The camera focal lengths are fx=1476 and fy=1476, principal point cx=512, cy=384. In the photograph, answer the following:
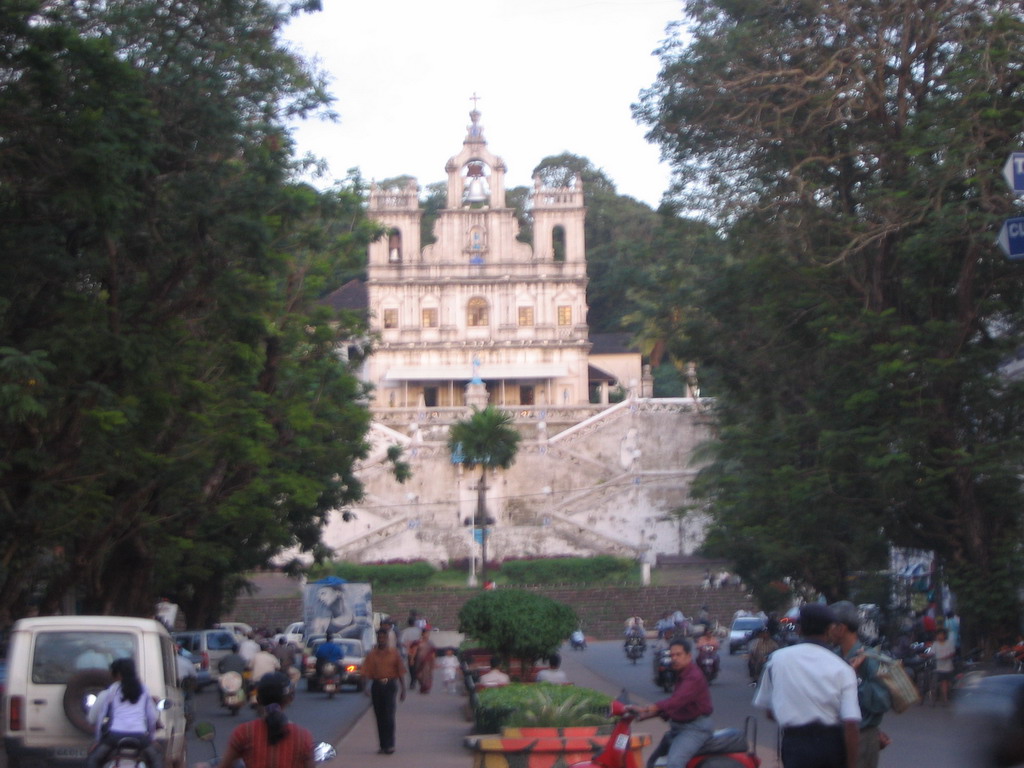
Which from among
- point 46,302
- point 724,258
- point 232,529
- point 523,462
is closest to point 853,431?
point 724,258

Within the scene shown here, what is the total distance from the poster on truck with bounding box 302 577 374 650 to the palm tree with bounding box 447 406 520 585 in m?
20.9

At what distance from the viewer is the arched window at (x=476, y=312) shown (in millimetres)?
72750

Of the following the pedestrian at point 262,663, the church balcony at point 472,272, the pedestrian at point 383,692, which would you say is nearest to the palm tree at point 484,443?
the church balcony at point 472,272

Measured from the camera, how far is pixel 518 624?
20.8 metres

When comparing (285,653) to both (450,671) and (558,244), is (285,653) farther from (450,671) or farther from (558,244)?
(558,244)

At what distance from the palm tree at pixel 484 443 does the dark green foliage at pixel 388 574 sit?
6.48ft

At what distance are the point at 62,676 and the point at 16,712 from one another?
0.45 m

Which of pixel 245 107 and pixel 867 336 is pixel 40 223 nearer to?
pixel 245 107

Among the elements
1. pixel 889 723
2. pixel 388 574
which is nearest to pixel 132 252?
pixel 889 723

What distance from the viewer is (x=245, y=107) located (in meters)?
17.2

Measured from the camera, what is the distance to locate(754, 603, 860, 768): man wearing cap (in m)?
6.88

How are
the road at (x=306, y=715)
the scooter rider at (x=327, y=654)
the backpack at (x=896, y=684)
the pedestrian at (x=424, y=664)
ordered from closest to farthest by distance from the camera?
the backpack at (x=896, y=684) < the road at (x=306, y=715) < the pedestrian at (x=424, y=664) < the scooter rider at (x=327, y=654)

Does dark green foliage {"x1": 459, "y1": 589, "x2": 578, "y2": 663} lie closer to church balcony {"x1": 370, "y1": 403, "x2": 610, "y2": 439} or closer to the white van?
the white van

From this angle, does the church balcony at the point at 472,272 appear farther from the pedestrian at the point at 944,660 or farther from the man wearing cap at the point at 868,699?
the man wearing cap at the point at 868,699
